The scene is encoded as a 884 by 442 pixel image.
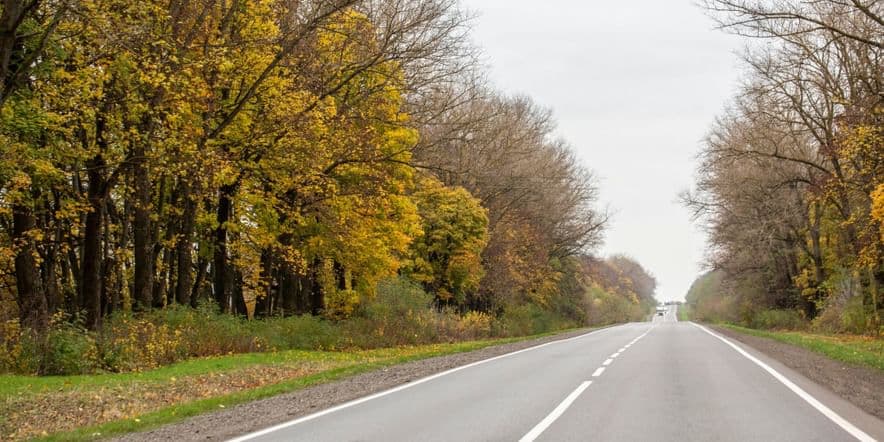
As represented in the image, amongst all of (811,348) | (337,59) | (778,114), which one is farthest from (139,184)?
(778,114)

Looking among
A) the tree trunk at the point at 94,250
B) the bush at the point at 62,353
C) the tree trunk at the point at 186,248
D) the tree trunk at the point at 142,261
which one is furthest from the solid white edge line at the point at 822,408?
the tree trunk at the point at 186,248

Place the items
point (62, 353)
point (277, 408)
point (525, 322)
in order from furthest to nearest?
1. point (525, 322)
2. point (62, 353)
3. point (277, 408)

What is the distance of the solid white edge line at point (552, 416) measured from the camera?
789 cm

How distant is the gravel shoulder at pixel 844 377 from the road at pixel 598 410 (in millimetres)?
334

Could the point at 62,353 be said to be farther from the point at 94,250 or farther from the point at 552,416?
the point at 552,416

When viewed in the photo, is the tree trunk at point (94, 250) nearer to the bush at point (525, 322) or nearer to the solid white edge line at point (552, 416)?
the solid white edge line at point (552, 416)

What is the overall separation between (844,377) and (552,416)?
7.73 metres

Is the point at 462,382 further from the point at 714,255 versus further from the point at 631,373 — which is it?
the point at 714,255

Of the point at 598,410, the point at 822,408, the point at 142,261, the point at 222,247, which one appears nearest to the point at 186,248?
the point at 142,261

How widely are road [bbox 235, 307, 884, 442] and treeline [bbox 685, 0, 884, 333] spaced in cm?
890

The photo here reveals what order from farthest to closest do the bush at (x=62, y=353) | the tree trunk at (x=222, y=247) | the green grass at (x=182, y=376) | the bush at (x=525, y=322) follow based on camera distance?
the bush at (x=525, y=322) < the tree trunk at (x=222, y=247) < the bush at (x=62, y=353) < the green grass at (x=182, y=376)

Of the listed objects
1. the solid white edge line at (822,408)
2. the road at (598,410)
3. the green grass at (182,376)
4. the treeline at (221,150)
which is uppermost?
the treeline at (221,150)

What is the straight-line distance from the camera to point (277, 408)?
35.5 ft

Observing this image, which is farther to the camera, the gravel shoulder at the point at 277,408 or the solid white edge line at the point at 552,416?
the gravel shoulder at the point at 277,408
